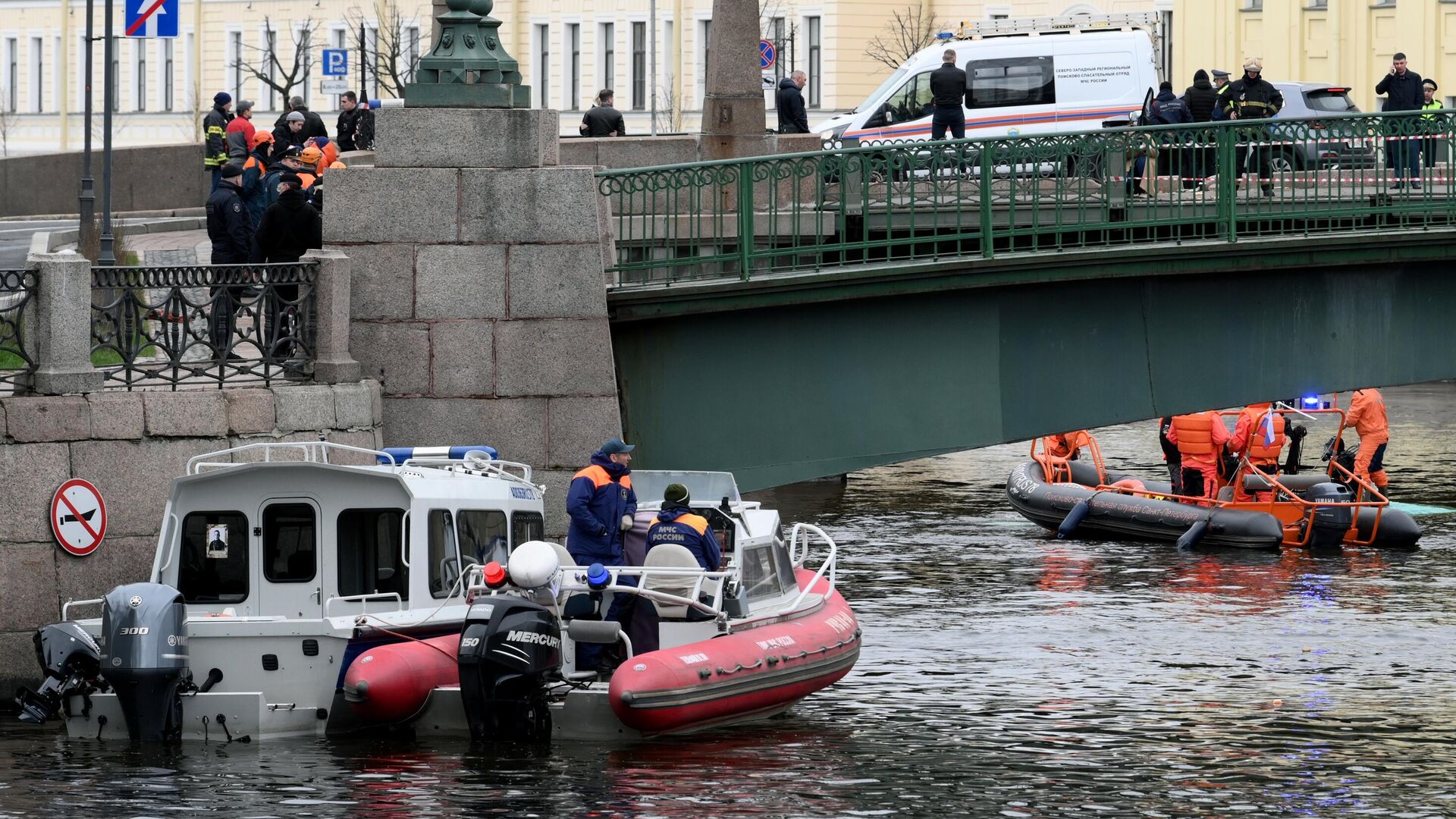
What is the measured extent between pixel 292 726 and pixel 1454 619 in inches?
453

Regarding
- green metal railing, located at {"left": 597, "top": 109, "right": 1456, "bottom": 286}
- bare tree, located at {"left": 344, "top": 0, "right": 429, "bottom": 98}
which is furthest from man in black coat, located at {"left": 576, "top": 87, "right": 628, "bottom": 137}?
bare tree, located at {"left": 344, "top": 0, "right": 429, "bottom": 98}

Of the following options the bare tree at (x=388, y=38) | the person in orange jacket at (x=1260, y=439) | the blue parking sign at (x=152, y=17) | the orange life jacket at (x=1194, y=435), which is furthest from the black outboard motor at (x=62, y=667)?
the bare tree at (x=388, y=38)

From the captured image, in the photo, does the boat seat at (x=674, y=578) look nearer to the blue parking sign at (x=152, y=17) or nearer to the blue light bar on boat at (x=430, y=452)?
the blue light bar on boat at (x=430, y=452)

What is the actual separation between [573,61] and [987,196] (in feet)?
176

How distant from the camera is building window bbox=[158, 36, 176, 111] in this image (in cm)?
8206

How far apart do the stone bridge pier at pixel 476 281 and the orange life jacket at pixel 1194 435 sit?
11.1 metres

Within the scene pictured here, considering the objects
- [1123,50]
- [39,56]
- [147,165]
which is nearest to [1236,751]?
A: [1123,50]

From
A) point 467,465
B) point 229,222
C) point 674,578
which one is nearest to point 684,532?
point 674,578

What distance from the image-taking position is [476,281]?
67.9 ft

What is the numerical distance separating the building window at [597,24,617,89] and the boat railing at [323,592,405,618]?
2256 inches

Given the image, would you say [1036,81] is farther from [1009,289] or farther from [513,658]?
[513,658]

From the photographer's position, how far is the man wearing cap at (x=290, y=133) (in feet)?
93.0

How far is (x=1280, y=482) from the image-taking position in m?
31.0

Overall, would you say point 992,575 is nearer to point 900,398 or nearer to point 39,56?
point 900,398
